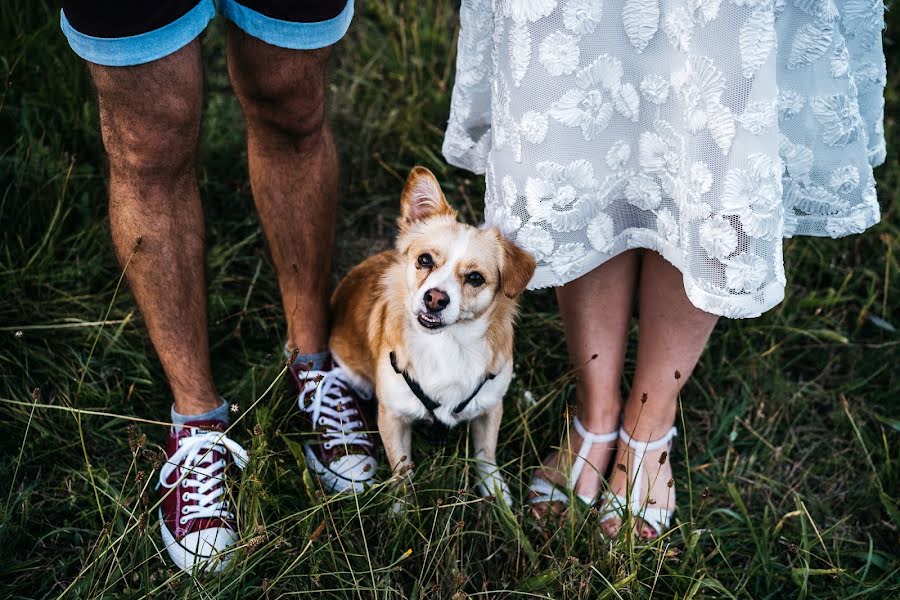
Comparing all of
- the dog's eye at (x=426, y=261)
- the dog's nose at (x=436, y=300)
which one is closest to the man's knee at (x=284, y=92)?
the dog's eye at (x=426, y=261)

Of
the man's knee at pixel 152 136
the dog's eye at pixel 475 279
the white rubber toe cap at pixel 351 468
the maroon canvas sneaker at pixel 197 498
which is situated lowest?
the white rubber toe cap at pixel 351 468

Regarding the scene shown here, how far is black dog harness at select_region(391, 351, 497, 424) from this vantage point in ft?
6.68

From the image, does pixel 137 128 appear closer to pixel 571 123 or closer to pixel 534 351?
pixel 571 123

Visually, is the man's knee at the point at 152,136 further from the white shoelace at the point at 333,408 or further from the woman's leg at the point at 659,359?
the woman's leg at the point at 659,359

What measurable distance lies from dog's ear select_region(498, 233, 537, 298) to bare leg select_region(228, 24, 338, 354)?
0.61 m

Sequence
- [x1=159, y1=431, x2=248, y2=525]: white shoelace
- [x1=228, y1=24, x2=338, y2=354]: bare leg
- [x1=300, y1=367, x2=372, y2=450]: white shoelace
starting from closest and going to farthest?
[x1=228, y1=24, x2=338, y2=354]: bare leg
[x1=159, y1=431, x2=248, y2=525]: white shoelace
[x1=300, y1=367, x2=372, y2=450]: white shoelace

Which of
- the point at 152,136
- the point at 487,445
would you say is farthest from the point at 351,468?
the point at 152,136

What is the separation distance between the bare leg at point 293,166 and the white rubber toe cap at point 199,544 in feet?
2.17

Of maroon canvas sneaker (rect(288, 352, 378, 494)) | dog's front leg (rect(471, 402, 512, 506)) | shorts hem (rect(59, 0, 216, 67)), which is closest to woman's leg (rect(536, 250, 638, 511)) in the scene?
dog's front leg (rect(471, 402, 512, 506))

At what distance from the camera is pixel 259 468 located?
1897 mm

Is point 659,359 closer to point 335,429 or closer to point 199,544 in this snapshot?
point 335,429

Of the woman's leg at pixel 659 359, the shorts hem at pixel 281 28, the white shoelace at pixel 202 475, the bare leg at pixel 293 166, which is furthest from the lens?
the woman's leg at pixel 659 359

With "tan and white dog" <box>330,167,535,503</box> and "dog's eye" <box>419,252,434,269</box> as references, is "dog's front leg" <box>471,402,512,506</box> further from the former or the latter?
"dog's eye" <box>419,252,434,269</box>

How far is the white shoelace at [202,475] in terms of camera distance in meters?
1.96
